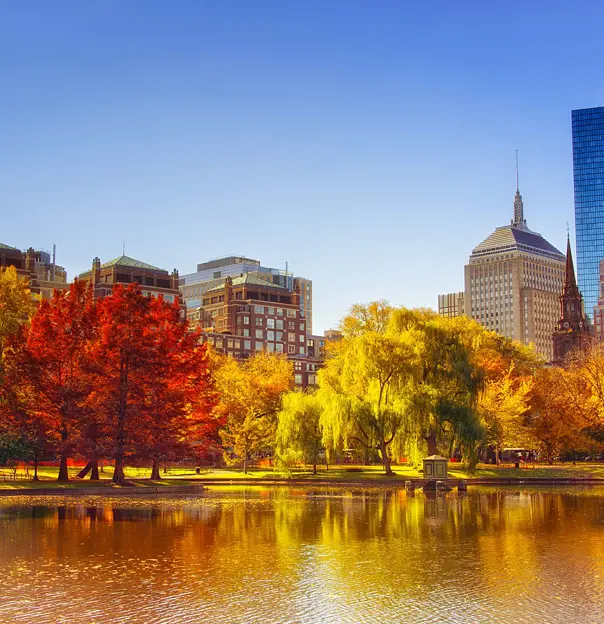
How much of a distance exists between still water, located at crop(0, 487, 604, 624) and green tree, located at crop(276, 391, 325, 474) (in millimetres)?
26260

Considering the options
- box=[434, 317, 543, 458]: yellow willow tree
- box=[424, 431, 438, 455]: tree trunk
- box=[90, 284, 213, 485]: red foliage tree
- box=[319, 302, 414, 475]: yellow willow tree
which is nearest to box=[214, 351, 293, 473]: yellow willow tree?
box=[319, 302, 414, 475]: yellow willow tree

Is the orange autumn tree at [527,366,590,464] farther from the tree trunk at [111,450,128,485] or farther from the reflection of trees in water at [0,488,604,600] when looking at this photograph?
the tree trunk at [111,450,128,485]

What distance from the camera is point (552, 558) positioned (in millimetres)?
31219

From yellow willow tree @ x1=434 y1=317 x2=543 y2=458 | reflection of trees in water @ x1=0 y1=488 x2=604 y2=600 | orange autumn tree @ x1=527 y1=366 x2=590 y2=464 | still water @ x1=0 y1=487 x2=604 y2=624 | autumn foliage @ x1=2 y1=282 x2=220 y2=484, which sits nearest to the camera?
still water @ x1=0 y1=487 x2=604 y2=624

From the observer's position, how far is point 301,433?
77.6 meters

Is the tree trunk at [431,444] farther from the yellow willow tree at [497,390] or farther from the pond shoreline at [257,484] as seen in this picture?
the yellow willow tree at [497,390]

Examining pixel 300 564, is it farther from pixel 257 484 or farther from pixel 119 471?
pixel 257 484

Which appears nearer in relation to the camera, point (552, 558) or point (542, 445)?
point (552, 558)

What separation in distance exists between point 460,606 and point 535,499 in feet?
125

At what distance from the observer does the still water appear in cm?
2270

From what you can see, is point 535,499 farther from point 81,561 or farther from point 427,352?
point 81,561

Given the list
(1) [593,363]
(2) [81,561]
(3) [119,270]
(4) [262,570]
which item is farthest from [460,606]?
(3) [119,270]

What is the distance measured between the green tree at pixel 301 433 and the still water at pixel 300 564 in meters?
26.3

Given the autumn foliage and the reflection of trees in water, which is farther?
the autumn foliage
